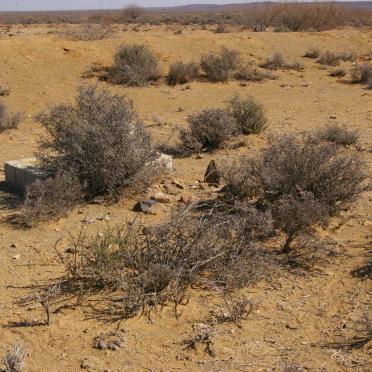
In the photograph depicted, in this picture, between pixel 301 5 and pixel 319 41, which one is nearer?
pixel 319 41

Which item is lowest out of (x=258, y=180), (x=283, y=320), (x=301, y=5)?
(x=283, y=320)

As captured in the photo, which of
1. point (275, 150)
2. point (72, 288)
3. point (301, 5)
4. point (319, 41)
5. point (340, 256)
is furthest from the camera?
point (301, 5)

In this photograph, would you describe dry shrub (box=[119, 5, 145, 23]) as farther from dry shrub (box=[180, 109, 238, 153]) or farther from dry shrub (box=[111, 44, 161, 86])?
dry shrub (box=[180, 109, 238, 153])

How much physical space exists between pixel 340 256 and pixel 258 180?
1.44 meters

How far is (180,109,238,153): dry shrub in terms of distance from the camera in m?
9.05

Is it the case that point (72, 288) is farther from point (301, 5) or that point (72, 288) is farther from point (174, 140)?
point (301, 5)

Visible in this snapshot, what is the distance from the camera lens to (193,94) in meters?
15.3

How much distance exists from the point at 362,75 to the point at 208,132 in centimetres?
971

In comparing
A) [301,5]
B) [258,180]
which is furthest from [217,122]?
[301,5]

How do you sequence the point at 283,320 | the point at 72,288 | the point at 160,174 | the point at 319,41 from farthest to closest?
the point at 319,41, the point at 160,174, the point at 72,288, the point at 283,320

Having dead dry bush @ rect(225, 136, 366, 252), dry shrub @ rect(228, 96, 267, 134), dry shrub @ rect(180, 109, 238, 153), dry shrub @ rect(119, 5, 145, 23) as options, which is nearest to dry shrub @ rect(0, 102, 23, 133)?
dry shrub @ rect(180, 109, 238, 153)

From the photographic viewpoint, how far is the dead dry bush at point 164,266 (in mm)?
4492

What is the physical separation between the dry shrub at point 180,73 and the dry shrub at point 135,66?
46cm

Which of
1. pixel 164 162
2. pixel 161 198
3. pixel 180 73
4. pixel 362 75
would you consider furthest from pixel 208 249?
pixel 362 75
